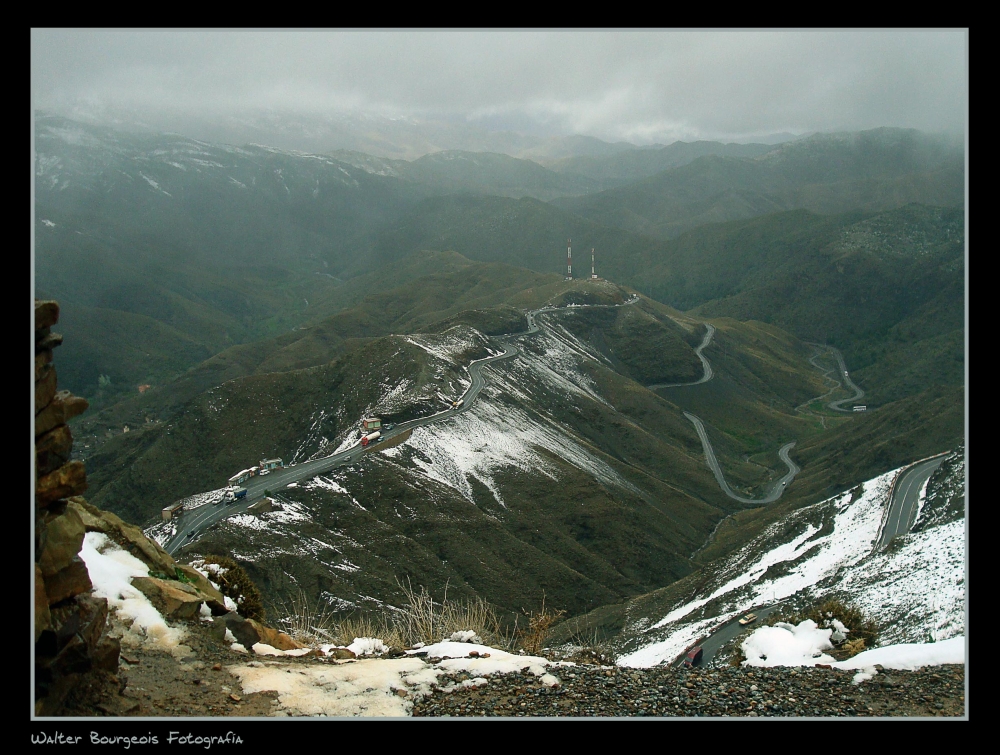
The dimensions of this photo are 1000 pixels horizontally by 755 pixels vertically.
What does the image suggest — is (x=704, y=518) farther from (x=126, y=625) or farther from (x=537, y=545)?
(x=126, y=625)

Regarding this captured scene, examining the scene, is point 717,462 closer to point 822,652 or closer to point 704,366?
point 704,366

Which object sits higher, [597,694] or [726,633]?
[597,694]

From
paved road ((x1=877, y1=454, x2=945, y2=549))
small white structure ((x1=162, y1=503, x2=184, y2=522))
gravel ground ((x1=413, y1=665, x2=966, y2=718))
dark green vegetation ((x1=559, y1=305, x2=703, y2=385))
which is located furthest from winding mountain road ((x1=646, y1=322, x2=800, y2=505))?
gravel ground ((x1=413, y1=665, x2=966, y2=718))

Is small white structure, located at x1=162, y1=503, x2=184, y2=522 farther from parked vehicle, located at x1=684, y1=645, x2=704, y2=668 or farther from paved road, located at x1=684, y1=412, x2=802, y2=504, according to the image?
paved road, located at x1=684, y1=412, x2=802, y2=504

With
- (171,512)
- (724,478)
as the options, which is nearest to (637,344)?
(724,478)

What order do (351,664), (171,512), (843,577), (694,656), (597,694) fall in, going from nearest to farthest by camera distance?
(597,694), (351,664), (694,656), (843,577), (171,512)
